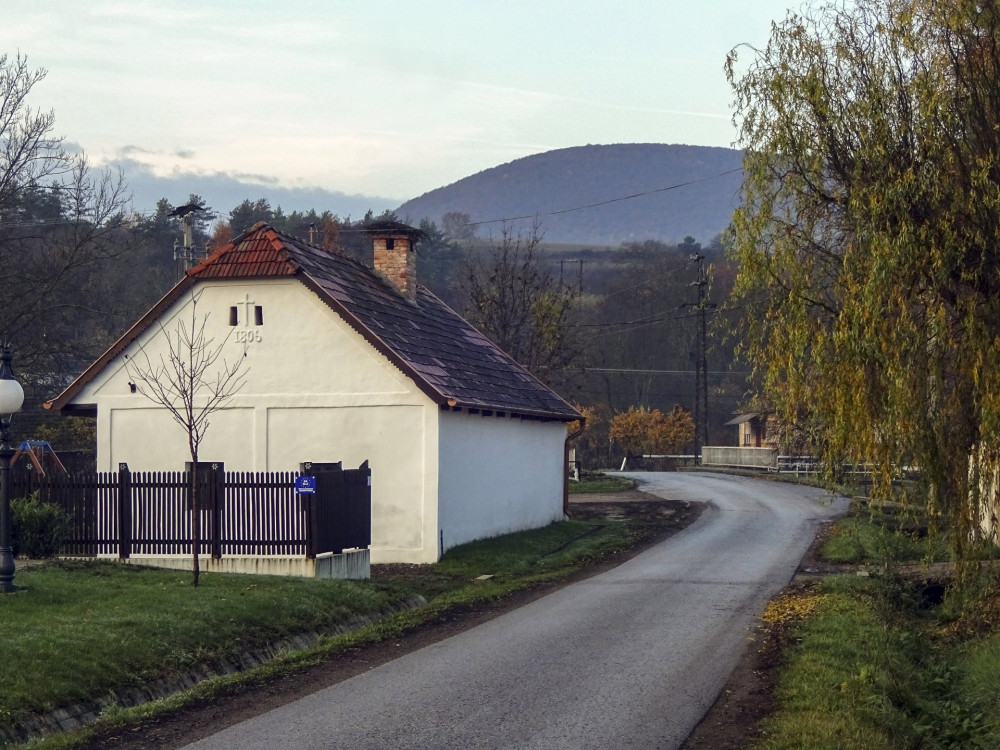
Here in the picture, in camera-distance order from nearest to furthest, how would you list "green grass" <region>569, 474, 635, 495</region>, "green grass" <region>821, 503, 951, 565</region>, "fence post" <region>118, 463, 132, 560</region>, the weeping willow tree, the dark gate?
1. the weeping willow tree
2. the dark gate
3. "fence post" <region>118, 463, 132, 560</region>
4. "green grass" <region>821, 503, 951, 565</region>
5. "green grass" <region>569, 474, 635, 495</region>

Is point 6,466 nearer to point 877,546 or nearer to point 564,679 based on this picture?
point 564,679

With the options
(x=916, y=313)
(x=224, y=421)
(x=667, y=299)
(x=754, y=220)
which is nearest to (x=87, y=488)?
(x=224, y=421)

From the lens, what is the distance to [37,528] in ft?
63.3

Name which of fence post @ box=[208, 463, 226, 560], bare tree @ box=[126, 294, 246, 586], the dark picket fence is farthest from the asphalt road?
bare tree @ box=[126, 294, 246, 586]

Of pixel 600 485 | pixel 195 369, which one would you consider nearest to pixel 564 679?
pixel 195 369

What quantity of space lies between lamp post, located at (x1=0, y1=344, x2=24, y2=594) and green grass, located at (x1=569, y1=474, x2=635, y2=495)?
30376 mm

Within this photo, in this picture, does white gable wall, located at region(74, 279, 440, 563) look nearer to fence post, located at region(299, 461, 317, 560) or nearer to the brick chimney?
fence post, located at region(299, 461, 317, 560)

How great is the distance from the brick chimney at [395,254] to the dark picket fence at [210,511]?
10019 mm

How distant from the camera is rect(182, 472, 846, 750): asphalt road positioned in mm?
9008

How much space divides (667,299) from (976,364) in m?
62.8

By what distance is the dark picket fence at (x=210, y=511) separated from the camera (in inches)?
750

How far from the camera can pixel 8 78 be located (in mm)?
Result: 33812

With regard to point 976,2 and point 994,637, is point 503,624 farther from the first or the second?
point 976,2

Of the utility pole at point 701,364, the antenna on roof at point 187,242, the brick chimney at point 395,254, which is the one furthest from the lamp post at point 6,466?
the utility pole at point 701,364
